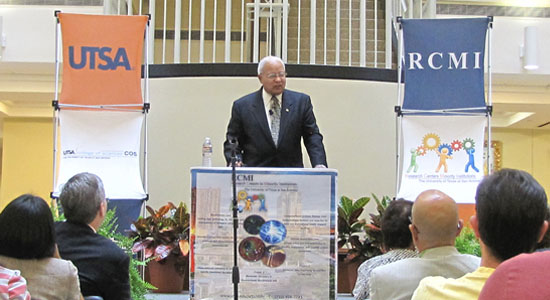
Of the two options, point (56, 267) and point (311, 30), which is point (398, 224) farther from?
point (311, 30)

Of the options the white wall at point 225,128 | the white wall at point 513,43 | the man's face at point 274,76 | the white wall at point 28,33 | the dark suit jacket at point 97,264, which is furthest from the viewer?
the white wall at point 513,43

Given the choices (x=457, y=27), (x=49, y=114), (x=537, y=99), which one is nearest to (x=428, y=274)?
(x=457, y=27)

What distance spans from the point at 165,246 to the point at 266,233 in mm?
1043

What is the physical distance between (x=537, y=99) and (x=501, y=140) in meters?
2.54

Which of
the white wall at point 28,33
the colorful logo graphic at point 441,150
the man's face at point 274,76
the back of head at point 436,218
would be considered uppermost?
the white wall at point 28,33

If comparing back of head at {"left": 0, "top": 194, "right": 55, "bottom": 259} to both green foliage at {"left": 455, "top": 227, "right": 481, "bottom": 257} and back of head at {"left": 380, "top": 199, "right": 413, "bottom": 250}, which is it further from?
green foliage at {"left": 455, "top": 227, "right": 481, "bottom": 257}

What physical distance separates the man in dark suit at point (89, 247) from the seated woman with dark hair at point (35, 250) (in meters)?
0.23

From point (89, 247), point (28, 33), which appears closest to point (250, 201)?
point (89, 247)

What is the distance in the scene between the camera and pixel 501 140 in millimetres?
11781

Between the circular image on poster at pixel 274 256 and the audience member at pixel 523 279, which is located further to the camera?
the circular image on poster at pixel 274 256

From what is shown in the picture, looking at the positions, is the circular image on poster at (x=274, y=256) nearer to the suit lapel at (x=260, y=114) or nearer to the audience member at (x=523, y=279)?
the suit lapel at (x=260, y=114)

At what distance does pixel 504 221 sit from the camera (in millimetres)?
1223

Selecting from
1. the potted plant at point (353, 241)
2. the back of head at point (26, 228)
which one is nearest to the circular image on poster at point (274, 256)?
the potted plant at point (353, 241)

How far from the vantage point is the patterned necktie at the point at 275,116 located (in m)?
3.61
